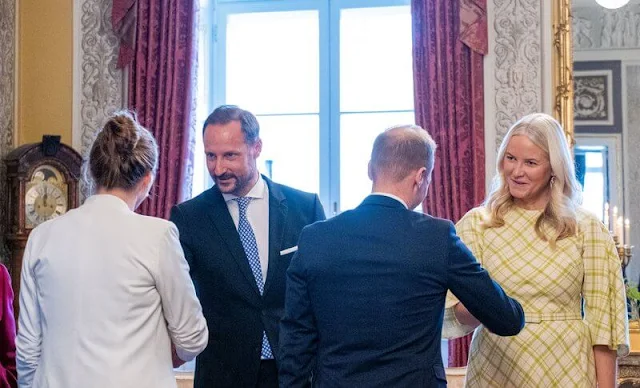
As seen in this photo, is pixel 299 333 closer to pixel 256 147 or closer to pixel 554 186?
pixel 256 147

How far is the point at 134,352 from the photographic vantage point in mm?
2137

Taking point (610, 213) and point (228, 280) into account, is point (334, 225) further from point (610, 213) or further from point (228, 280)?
point (610, 213)

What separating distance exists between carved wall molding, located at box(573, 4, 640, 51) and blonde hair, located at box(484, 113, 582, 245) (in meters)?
1.90

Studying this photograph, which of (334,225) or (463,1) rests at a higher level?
(463,1)

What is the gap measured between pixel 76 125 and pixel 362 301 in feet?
11.4

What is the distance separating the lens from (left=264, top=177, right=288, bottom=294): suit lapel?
269 centimetres

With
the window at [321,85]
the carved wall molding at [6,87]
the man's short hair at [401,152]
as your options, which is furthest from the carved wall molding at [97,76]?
the man's short hair at [401,152]

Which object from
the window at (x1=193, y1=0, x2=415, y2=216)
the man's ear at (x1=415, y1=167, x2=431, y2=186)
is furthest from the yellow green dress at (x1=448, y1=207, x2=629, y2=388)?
the window at (x1=193, y1=0, x2=415, y2=216)

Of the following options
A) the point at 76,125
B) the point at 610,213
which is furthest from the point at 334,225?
the point at 76,125

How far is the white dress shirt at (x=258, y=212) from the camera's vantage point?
2.75 m

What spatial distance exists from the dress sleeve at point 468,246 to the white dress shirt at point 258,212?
62 cm

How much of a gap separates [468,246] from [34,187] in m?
2.98

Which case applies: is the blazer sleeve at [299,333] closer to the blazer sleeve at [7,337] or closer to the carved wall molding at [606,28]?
the blazer sleeve at [7,337]

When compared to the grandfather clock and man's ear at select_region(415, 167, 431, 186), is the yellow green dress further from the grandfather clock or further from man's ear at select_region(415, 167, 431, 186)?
the grandfather clock
